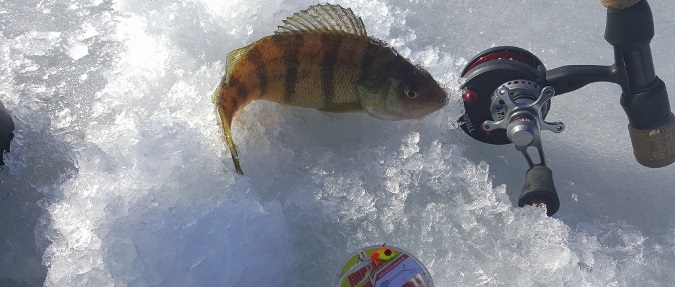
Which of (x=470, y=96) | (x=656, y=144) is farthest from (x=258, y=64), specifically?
(x=656, y=144)

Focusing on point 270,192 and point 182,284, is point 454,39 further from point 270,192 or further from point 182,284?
point 182,284

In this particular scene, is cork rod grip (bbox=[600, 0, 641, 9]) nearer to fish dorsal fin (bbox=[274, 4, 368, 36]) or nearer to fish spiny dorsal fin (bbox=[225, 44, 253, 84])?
fish dorsal fin (bbox=[274, 4, 368, 36])

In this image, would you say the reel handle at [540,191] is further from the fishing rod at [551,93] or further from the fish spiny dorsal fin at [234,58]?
the fish spiny dorsal fin at [234,58]

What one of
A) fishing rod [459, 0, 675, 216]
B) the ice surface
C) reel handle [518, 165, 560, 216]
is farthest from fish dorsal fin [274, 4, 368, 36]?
reel handle [518, 165, 560, 216]

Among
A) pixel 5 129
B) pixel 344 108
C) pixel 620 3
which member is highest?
pixel 620 3

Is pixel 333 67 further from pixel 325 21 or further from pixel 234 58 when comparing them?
pixel 234 58

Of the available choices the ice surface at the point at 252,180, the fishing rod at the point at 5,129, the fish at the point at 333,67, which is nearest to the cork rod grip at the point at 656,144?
the ice surface at the point at 252,180
